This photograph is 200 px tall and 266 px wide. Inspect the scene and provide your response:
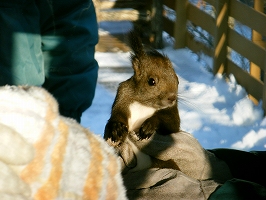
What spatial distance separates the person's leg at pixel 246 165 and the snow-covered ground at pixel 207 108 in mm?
1296

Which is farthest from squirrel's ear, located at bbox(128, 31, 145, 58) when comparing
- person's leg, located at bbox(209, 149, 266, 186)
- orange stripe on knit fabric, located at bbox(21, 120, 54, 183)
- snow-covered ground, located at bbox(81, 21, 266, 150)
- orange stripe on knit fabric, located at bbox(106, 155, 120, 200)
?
orange stripe on knit fabric, located at bbox(21, 120, 54, 183)

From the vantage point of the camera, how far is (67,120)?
968mm

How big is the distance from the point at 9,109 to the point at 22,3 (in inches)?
93.5

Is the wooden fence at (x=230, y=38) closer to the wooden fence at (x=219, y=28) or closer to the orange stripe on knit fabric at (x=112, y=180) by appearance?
the wooden fence at (x=219, y=28)

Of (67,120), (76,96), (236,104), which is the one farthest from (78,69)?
(67,120)

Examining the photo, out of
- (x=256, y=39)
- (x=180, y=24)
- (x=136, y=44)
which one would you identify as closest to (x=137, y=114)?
(x=136, y=44)

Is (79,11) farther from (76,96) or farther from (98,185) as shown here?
(98,185)

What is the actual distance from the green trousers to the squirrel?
908 millimetres

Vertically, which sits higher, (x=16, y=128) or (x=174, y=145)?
(x=16, y=128)

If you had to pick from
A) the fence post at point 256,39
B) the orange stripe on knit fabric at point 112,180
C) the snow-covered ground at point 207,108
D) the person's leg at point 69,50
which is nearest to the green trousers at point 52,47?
the person's leg at point 69,50

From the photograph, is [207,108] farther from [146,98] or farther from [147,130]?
[147,130]

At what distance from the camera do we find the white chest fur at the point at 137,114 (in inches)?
92.0

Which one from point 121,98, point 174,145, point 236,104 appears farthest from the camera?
point 236,104

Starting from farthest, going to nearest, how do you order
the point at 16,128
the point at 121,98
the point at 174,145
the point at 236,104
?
the point at 236,104 < the point at 121,98 < the point at 174,145 < the point at 16,128
